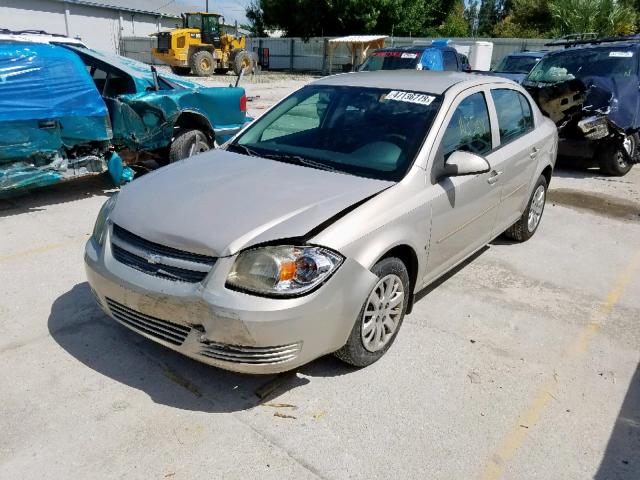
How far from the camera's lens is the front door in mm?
3516

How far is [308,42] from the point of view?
119 feet

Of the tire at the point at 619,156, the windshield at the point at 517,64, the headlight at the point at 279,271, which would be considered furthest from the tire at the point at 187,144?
the windshield at the point at 517,64

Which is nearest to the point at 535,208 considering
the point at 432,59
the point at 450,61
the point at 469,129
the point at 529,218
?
the point at 529,218

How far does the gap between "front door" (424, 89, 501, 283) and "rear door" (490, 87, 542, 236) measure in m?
0.17

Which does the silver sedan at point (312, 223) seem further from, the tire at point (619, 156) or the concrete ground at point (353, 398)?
the tire at point (619, 156)

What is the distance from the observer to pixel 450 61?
44.4 feet

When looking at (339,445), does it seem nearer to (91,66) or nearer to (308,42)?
(91,66)

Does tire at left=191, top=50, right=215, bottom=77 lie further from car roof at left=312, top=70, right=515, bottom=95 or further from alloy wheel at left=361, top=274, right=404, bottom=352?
alloy wheel at left=361, top=274, right=404, bottom=352

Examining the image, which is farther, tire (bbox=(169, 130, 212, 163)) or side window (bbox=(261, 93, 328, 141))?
tire (bbox=(169, 130, 212, 163))

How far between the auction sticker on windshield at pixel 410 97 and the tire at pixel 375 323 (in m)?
1.24

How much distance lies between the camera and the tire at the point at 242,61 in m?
26.8

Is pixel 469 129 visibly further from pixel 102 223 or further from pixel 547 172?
pixel 102 223

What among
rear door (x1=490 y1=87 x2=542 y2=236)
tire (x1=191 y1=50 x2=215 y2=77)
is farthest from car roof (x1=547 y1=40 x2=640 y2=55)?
tire (x1=191 y1=50 x2=215 y2=77)

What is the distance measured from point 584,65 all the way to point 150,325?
8914mm
